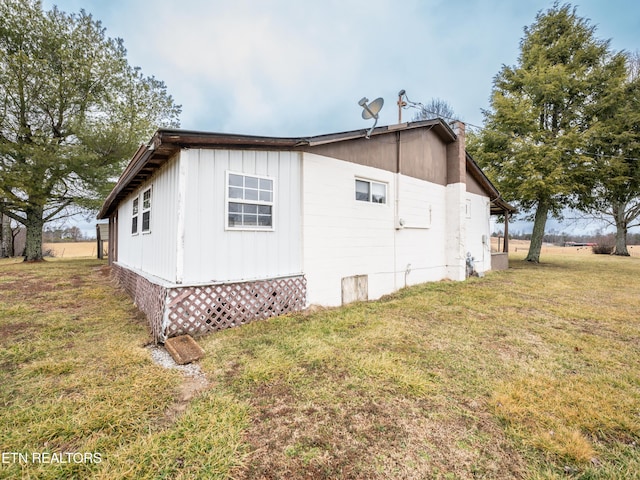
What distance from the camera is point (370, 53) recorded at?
54.8 feet

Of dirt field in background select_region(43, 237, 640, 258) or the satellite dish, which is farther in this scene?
dirt field in background select_region(43, 237, 640, 258)

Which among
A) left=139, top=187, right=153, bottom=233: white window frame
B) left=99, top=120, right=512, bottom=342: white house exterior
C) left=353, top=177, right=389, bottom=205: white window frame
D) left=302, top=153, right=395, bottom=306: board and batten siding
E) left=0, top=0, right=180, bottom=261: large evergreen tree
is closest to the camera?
left=99, top=120, right=512, bottom=342: white house exterior

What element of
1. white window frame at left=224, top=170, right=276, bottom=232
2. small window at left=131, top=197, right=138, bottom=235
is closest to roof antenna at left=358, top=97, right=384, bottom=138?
Answer: white window frame at left=224, top=170, right=276, bottom=232

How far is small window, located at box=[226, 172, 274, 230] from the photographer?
197 inches

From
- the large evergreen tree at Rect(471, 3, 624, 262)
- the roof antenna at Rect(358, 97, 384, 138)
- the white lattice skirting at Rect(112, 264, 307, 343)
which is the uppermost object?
the large evergreen tree at Rect(471, 3, 624, 262)

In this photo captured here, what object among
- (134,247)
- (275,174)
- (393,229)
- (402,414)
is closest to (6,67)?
(134,247)

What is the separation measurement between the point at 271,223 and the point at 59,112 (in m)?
17.7

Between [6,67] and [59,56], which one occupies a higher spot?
[59,56]

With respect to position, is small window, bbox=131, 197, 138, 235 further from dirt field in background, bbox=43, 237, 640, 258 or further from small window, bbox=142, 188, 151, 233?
dirt field in background, bbox=43, 237, 640, 258

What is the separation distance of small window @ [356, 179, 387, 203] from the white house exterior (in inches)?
1.4

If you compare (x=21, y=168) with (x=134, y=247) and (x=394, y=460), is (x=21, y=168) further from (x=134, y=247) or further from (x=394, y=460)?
(x=394, y=460)

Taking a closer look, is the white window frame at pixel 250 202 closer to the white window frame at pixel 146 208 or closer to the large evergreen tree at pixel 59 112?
the white window frame at pixel 146 208

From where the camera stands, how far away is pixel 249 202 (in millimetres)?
5156

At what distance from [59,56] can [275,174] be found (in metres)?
17.6
